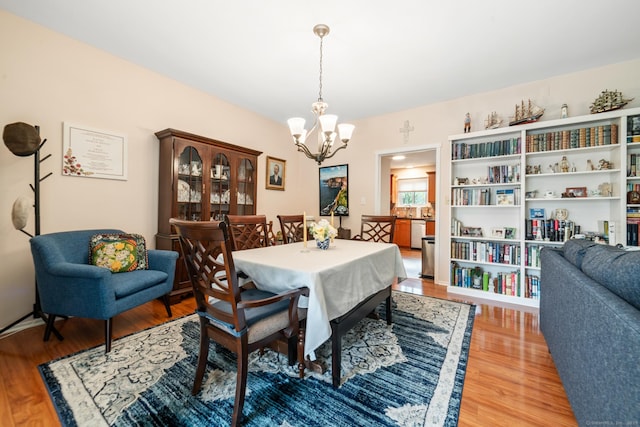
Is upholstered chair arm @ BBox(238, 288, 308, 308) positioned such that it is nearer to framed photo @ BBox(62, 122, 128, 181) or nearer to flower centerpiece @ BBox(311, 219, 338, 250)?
flower centerpiece @ BBox(311, 219, 338, 250)

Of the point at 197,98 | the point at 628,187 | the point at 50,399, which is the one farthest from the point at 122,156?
the point at 628,187

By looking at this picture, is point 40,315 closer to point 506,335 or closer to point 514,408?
point 514,408

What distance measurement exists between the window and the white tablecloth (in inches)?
248

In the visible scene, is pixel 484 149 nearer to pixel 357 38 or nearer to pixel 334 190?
pixel 357 38

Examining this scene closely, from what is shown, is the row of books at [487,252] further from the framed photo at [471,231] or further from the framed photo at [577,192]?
the framed photo at [577,192]

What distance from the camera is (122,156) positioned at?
2.83m

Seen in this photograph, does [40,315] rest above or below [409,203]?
below

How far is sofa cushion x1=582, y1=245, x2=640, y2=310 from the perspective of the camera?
96 cm

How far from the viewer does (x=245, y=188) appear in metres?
3.91

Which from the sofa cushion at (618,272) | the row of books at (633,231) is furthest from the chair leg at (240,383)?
the row of books at (633,231)

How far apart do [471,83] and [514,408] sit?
3301 mm

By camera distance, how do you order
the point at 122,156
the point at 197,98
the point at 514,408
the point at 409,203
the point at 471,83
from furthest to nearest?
1. the point at 409,203
2. the point at 197,98
3. the point at 471,83
4. the point at 122,156
5. the point at 514,408

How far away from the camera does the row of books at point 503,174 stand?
10.3 feet

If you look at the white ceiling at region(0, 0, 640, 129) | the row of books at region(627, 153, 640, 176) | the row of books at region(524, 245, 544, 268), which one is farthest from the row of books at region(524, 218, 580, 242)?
the white ceiling at region(0, 0, 640, 129)
